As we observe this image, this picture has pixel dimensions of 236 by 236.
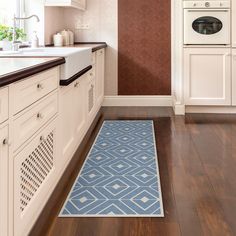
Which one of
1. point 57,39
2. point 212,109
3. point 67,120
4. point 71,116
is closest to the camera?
point 67,120

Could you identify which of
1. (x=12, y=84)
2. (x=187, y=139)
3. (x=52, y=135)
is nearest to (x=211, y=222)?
(x=52, y=135)

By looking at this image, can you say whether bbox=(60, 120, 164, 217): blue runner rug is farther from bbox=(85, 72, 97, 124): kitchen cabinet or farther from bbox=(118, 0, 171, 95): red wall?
bbox=(118, 0, 171, 95): red wall

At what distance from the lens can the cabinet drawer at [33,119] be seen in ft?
5.55

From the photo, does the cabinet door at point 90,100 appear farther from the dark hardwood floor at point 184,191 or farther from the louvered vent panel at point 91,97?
the dark hardwood floor at point 184,191

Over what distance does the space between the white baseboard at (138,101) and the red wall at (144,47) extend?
0.07m

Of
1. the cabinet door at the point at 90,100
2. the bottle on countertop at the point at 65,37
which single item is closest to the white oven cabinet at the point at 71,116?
the cabinet door at the point at 90,100

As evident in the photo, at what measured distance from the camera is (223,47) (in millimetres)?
5094

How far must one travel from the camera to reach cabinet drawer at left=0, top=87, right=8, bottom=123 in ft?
4.73

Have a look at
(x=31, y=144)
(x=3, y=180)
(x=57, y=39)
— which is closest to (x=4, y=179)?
(x=3, y=180)

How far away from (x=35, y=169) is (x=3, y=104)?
65cm

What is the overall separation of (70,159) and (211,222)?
4.42 feet

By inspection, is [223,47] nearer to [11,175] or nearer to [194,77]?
[194,77]

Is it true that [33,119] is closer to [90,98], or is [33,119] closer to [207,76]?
[90,98]

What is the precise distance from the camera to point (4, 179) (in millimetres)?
1522
